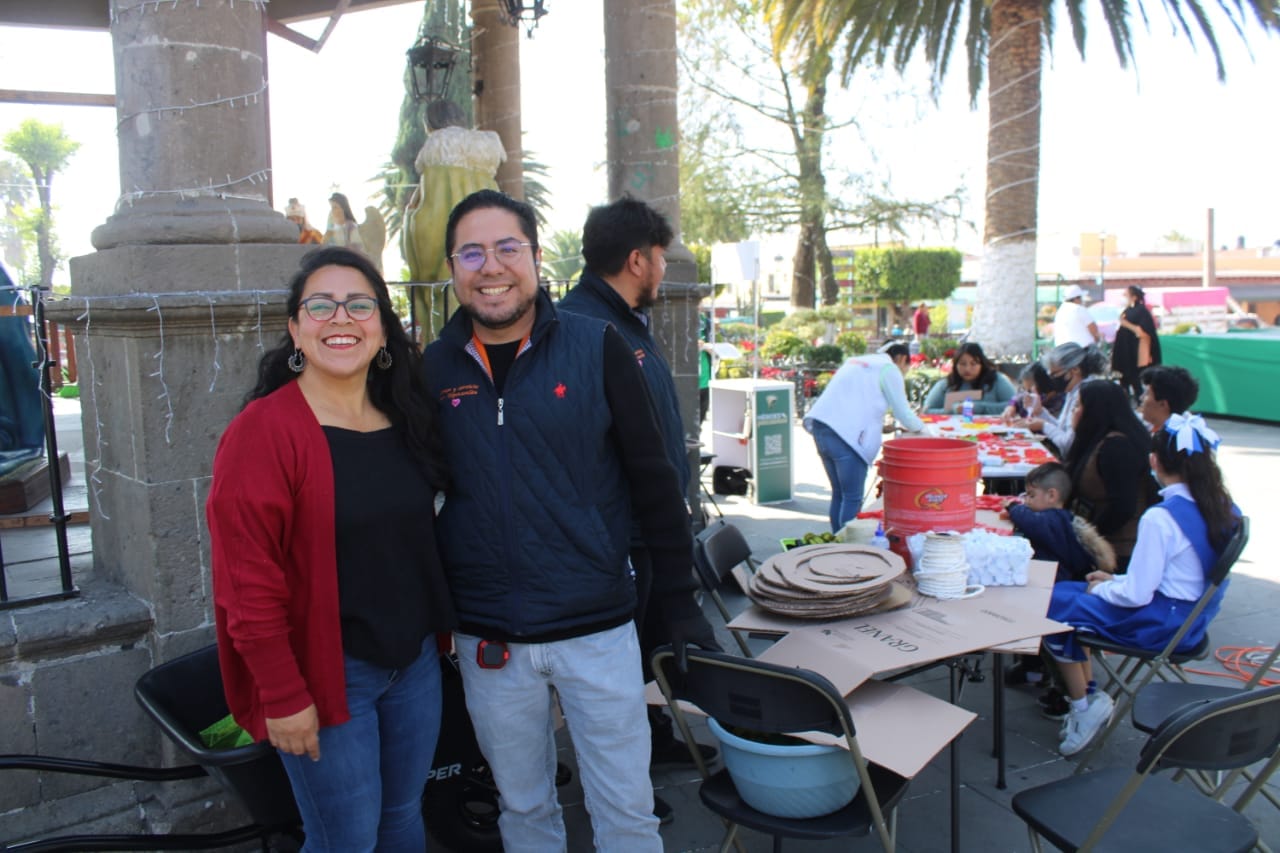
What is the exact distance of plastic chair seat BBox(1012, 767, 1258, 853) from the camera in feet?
7.32

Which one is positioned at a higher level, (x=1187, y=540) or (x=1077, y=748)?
(x=1187, y=540)

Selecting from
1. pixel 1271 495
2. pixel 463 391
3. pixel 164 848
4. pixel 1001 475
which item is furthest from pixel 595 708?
pixel 1271 495

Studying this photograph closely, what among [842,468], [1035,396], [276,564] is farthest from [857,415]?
[276,564]

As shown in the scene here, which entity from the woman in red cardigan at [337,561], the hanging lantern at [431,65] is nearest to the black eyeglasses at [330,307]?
the woman in red cardigan at [337,561]

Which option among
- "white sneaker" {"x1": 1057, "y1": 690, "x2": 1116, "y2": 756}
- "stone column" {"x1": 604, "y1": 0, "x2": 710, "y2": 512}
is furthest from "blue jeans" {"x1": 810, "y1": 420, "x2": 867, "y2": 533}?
"white sneaker" {"x1": 1057, "y1": 690, "x2": 1116, "y2": 756}

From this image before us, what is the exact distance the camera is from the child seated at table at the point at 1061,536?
403 centimetres

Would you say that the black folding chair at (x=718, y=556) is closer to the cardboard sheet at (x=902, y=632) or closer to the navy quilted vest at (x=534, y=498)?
the cardboard sheet at (x=902, y=632)

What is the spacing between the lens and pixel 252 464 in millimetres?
1864

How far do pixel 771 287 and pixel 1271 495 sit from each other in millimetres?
50247

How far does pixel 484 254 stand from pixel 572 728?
117cm

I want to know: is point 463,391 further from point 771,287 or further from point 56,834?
point 771,287

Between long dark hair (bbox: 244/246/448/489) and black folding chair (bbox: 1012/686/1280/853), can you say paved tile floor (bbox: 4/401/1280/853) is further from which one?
long dark hair (bbox: 244/246/448/489)

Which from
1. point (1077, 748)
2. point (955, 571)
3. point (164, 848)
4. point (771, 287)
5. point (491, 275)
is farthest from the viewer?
point (771, 287)

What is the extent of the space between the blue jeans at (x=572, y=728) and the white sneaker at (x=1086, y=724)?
7.00ft
